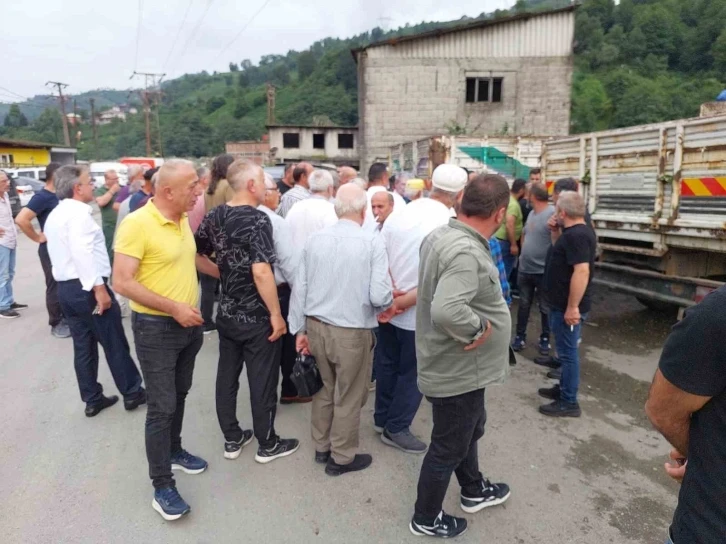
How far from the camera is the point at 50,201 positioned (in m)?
5.49

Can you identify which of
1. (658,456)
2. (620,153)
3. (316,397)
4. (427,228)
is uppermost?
(620,153)

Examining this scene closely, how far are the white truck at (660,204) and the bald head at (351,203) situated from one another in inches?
135

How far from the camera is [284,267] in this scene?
11.6 feet

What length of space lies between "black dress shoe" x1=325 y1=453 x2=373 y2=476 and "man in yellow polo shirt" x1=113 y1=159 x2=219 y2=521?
86cm

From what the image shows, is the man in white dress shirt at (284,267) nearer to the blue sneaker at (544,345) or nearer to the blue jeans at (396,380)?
the blue jeans at (396,380)

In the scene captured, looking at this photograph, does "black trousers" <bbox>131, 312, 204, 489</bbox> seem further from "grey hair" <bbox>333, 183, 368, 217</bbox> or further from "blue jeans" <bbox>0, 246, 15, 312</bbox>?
"blue jeans" <bbox>0, 246, 15, 312</bbox>

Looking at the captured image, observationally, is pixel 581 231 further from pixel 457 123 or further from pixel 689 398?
pixel 457 123

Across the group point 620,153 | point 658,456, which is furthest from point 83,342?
A: point 620,153

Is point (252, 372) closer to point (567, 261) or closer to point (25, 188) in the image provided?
point (567, 261)

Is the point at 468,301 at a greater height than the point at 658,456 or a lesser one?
greater

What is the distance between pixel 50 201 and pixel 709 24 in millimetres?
58054

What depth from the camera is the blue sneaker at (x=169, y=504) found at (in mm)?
2674

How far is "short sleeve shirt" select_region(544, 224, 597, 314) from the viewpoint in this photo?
365 cm

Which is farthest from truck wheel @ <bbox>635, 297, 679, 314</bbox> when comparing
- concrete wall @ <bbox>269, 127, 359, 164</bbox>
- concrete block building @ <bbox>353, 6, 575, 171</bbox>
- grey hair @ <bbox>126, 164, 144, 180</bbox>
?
concrete wall @ <bbox>269, 127, 359, 164</bbox>
